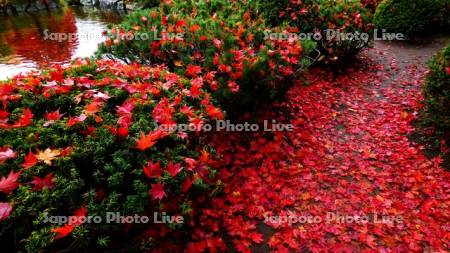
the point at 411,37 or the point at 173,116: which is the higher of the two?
the point at 411,37

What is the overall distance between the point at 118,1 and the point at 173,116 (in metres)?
24.4

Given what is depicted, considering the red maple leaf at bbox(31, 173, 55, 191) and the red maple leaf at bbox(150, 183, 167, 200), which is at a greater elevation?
the red maple leaf at bbox(31, 173, 55, 191)

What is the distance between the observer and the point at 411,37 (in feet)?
33.4

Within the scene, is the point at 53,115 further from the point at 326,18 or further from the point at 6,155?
the point at 326,18

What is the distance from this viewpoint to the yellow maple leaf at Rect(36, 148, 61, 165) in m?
2.16

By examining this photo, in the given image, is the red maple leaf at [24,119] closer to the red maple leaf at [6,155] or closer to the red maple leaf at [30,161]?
the red maple leaf at [6,155]

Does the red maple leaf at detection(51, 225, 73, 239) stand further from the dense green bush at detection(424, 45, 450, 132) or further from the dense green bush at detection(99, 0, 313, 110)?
the dense green bush at detection(424, 45, 450, 132)

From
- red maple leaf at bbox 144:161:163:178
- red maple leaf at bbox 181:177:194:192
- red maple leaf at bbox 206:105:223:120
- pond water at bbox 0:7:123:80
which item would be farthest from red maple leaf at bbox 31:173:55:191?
pond water at bbox 0:7:123:80

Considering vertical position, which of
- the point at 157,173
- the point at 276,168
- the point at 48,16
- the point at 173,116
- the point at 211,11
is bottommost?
the point at 276,168

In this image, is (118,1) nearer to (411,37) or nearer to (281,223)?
(411,37)

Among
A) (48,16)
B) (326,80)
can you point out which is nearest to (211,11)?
(326,80)

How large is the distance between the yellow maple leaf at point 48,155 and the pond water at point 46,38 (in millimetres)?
8245

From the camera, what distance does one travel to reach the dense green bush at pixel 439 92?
186 inches

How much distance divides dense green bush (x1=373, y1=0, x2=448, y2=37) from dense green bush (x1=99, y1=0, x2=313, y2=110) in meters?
5.93
